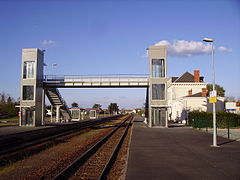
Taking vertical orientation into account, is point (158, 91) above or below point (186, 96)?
above

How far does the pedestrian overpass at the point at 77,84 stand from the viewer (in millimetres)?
31219

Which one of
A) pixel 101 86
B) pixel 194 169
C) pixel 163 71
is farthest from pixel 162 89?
pixel 194 169

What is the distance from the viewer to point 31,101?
3181 cm

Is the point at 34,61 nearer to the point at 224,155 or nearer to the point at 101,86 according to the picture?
the point at 101,86

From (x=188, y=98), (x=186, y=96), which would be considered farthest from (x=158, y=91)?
(x=186, y=96)

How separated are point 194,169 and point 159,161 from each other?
1806 mm

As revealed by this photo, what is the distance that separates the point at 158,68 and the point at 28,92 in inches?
691

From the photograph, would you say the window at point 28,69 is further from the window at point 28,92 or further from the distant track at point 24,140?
the distant track at point 24,140

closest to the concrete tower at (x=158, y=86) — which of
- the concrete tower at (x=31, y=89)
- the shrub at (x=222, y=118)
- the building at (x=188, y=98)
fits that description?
the shrub at (x=222, y=118)

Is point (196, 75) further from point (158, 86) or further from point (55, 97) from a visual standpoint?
point (55, 97)

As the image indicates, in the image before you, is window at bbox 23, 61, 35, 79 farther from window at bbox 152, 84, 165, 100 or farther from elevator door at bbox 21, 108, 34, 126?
window at bbox 152, 84, 165, 100

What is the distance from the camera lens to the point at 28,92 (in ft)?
106

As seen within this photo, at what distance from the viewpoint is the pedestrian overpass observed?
3122 centimetres

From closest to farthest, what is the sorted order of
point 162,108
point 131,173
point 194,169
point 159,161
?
point 131,173, point 194,169, point 159,161, point 162,108
